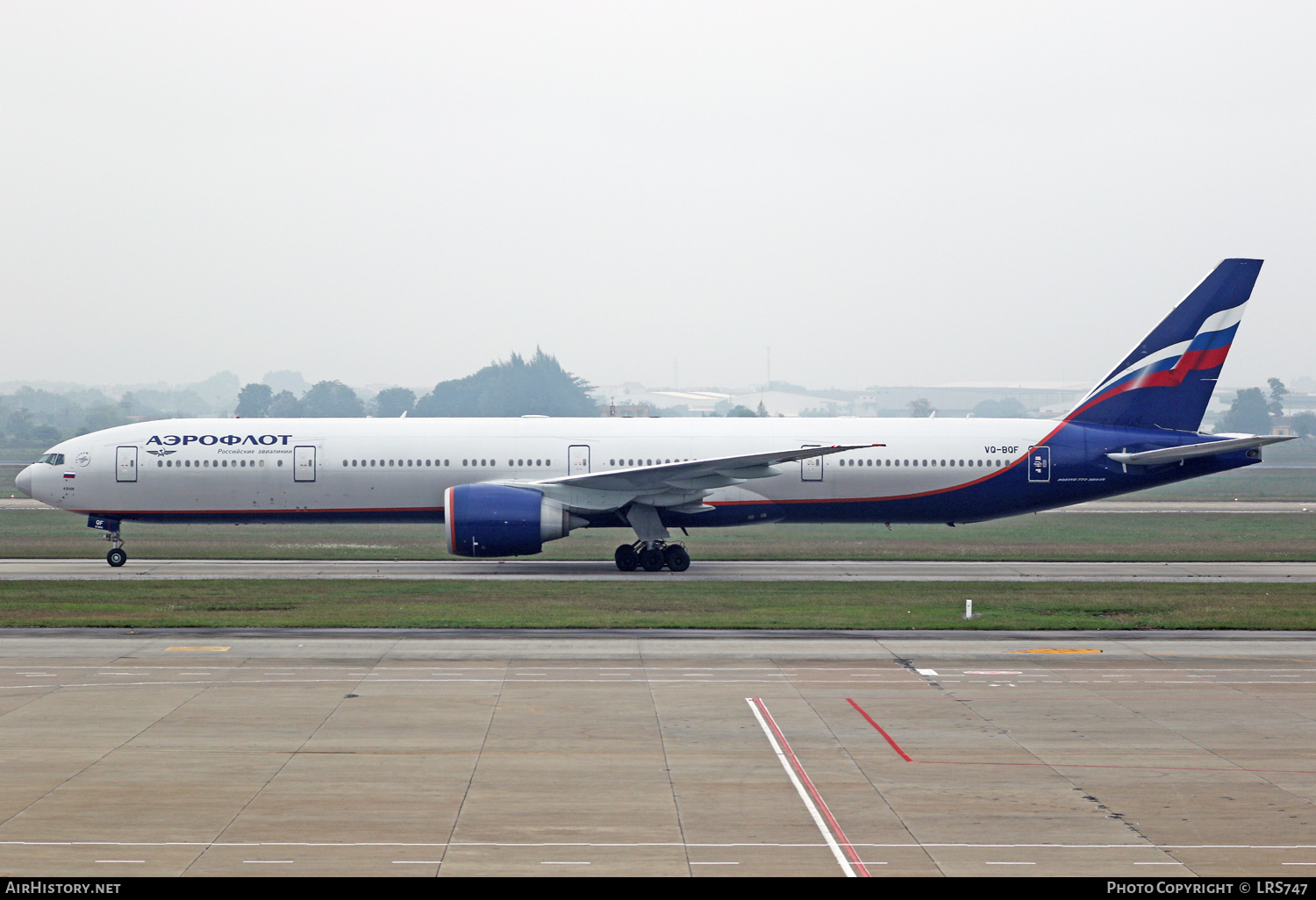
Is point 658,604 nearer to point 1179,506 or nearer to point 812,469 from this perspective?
point 812,469

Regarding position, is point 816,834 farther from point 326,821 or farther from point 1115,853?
point 326,821

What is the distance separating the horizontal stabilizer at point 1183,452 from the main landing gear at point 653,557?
48.0 feet

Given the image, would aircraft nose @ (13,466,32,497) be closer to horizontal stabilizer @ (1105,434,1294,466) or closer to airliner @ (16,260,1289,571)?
airliner @ (16,260,1289,571)

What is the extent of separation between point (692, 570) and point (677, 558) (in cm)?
79

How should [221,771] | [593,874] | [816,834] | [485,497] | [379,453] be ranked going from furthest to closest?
[379,453]
[485,497]
[221,771]
[816,834]
[593,874]

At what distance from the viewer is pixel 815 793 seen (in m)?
13.7

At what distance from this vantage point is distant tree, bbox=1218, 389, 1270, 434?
184750mm

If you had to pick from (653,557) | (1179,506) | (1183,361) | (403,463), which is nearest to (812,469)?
(653,557)

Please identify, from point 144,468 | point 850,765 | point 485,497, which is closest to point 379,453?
point 485,497

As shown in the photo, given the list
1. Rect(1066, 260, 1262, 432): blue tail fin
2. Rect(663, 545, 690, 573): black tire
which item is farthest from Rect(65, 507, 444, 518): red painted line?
Rect(1066, 260, 1262, 432): blue tail fin

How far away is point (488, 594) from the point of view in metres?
29.8

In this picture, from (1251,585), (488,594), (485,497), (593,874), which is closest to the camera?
(593,874)

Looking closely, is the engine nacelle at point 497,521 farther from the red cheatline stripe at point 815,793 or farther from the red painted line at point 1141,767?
the red painted line at point 1141,767

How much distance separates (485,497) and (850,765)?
825 inches
